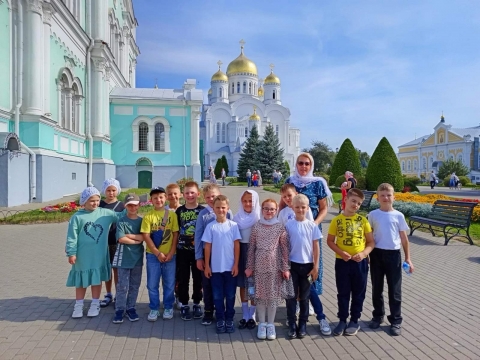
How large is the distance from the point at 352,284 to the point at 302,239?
28.7 inches

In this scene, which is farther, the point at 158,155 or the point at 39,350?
the point at 158,155

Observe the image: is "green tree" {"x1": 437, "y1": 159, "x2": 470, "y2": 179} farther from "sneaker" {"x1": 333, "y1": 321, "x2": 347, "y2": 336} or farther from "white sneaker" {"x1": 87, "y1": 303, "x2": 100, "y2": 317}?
"white sneaker" {"x1": 87, "y1": 303, "x2": 100, "y2": 317}

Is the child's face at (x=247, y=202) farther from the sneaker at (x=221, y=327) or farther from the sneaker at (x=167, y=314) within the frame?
the sneaker at (x=167, y=314)

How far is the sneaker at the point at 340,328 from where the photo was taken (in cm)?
362

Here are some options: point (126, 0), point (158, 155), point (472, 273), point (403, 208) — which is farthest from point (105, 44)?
point (472, 273)

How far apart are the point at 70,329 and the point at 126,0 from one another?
32.1m

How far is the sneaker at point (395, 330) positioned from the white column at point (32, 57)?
1489cm

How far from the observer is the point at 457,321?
156 inches

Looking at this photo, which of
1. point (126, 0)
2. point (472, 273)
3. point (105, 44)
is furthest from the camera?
point (126, 0)

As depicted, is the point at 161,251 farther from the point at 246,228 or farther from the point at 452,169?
the point at 452,169

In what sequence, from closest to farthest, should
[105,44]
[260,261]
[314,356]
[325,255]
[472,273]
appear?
1. [314,356]
2. [260,261]
3. [472,273]
4. [325,255]
5. [105,44]

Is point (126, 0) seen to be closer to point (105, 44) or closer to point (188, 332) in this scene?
point (105, 44)

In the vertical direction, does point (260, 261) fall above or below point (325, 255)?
above

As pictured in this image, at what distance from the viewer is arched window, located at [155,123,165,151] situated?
24797 mm
